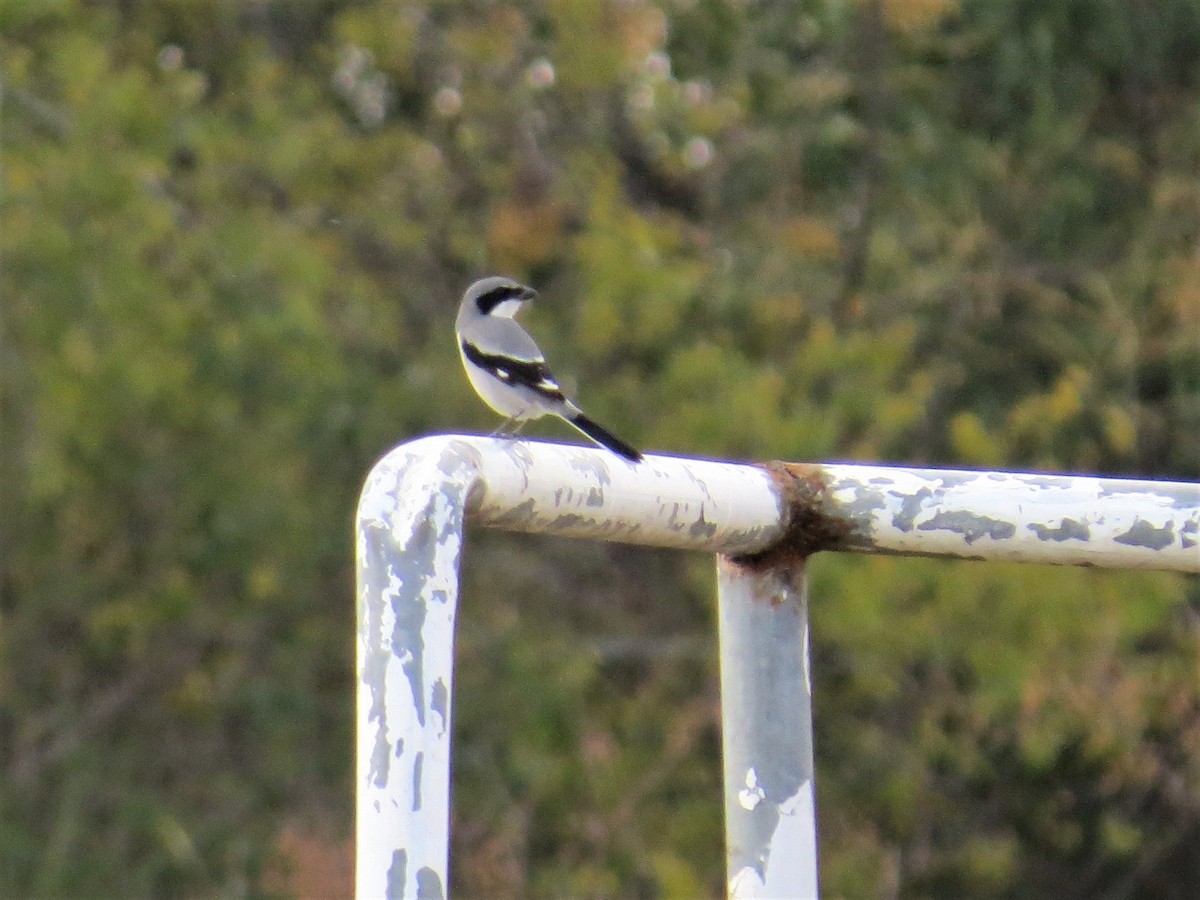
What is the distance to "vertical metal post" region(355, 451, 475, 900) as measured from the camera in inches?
63.6

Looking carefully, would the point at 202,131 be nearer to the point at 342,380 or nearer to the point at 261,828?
the point at 342,380

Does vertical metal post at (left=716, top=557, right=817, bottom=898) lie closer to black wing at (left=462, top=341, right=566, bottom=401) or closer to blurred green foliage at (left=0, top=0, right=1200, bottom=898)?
black wing at (left=462, top=341, right=566, bottom=401)

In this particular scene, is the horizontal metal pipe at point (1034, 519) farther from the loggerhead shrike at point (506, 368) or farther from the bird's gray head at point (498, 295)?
the bird's gray head at point (498, 295)

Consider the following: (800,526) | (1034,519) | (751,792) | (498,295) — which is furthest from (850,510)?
(498,295)

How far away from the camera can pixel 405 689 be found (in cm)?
165

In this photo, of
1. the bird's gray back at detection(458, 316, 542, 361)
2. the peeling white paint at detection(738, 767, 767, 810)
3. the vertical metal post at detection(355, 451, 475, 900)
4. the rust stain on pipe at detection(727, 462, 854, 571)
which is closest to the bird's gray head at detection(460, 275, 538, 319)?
the bird's gray back at detection(458, 316, 542, 361)

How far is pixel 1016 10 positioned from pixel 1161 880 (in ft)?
19.3

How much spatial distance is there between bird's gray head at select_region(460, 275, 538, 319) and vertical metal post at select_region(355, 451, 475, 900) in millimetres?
5025

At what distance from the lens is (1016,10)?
13.3m

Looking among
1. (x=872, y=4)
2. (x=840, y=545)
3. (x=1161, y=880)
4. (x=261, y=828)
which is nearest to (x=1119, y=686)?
(x=1161, y=880)

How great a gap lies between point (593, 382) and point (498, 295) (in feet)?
18.7

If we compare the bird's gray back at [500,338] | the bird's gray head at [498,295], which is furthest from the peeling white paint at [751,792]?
the bird's gray head at [498,295]

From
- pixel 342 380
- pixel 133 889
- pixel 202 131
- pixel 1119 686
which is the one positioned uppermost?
pixel 202 131

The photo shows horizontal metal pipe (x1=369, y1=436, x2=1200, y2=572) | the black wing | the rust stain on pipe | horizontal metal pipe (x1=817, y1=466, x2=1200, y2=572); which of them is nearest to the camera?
horizontal metal pipe (x1=369, y1=436, x2=1200, y2=572)
